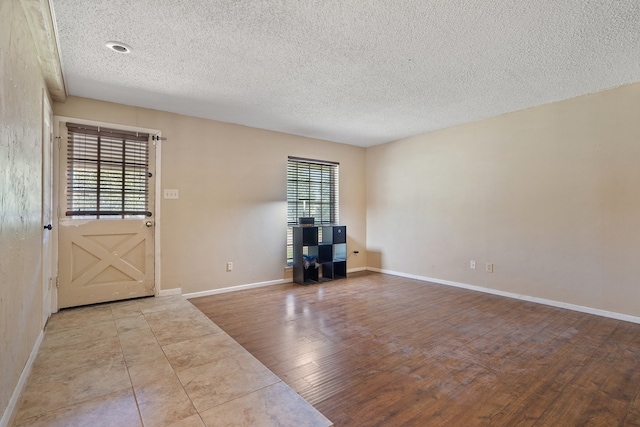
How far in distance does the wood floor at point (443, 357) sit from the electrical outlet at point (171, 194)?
1.41 m

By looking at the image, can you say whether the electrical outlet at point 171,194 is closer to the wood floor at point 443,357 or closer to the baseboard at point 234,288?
the baseboard at point 234,288

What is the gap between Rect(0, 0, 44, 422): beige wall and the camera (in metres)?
1.52

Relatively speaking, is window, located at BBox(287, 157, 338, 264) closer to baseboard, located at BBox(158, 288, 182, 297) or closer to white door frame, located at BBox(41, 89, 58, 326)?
baseboard, located at BBox(158, 288, 182, 297)

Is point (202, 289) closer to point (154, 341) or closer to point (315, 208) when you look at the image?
point (154, 341)

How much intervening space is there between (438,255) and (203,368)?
3.89 m

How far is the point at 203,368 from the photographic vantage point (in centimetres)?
209

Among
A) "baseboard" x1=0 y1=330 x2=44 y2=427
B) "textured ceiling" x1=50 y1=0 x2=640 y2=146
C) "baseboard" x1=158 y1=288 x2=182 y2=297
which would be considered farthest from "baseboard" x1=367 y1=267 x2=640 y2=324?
"baseboard" x1=0 y1=330 x2=44 y2=427

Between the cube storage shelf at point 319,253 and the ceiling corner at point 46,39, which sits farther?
the cube storage shelf at point 319,253

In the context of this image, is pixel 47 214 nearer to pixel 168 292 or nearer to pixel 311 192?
pixel 168 292

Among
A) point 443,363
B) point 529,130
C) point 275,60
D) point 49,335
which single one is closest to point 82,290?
point 49,335

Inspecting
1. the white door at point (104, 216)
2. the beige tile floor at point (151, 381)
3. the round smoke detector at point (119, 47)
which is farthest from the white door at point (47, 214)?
the round smoke detector at point (119, 47)

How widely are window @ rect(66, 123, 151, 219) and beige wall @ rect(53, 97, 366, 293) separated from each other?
0.68ft

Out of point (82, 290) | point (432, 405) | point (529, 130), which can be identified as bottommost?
point (432, 405)

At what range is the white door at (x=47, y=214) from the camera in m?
2.78
